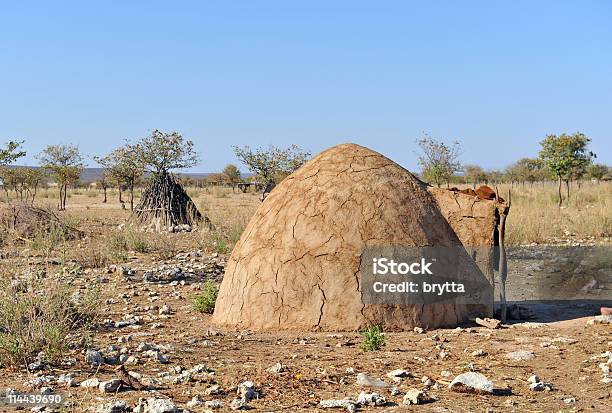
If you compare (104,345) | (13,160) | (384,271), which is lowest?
(104,345)

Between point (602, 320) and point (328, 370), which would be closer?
point (328, 370)

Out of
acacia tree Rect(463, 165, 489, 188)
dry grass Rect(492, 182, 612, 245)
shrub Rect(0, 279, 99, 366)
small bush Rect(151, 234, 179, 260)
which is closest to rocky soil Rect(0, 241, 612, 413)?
shrub Rect(0, 279, 99, 366)

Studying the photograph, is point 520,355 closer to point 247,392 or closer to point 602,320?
point 602,320

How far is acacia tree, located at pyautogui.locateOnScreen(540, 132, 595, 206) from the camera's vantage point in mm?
30016

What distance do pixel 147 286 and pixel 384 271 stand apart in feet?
15.8

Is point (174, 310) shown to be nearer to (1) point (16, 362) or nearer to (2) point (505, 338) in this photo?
(1) point (16, 362)

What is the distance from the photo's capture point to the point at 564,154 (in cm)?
3014

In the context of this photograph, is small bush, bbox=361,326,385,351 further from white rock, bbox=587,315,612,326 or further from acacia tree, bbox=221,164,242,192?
acacia tree, bbox=221,164,242,192

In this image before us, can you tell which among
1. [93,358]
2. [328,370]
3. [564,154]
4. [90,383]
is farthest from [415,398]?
[564,154]

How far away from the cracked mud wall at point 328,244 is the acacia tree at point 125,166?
22.3 metres

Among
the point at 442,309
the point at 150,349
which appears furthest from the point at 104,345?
the point at 442,309

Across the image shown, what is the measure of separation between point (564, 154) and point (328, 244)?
2518 cm

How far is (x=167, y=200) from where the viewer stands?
19.4m

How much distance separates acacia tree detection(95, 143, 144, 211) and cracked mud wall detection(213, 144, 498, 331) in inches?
880
